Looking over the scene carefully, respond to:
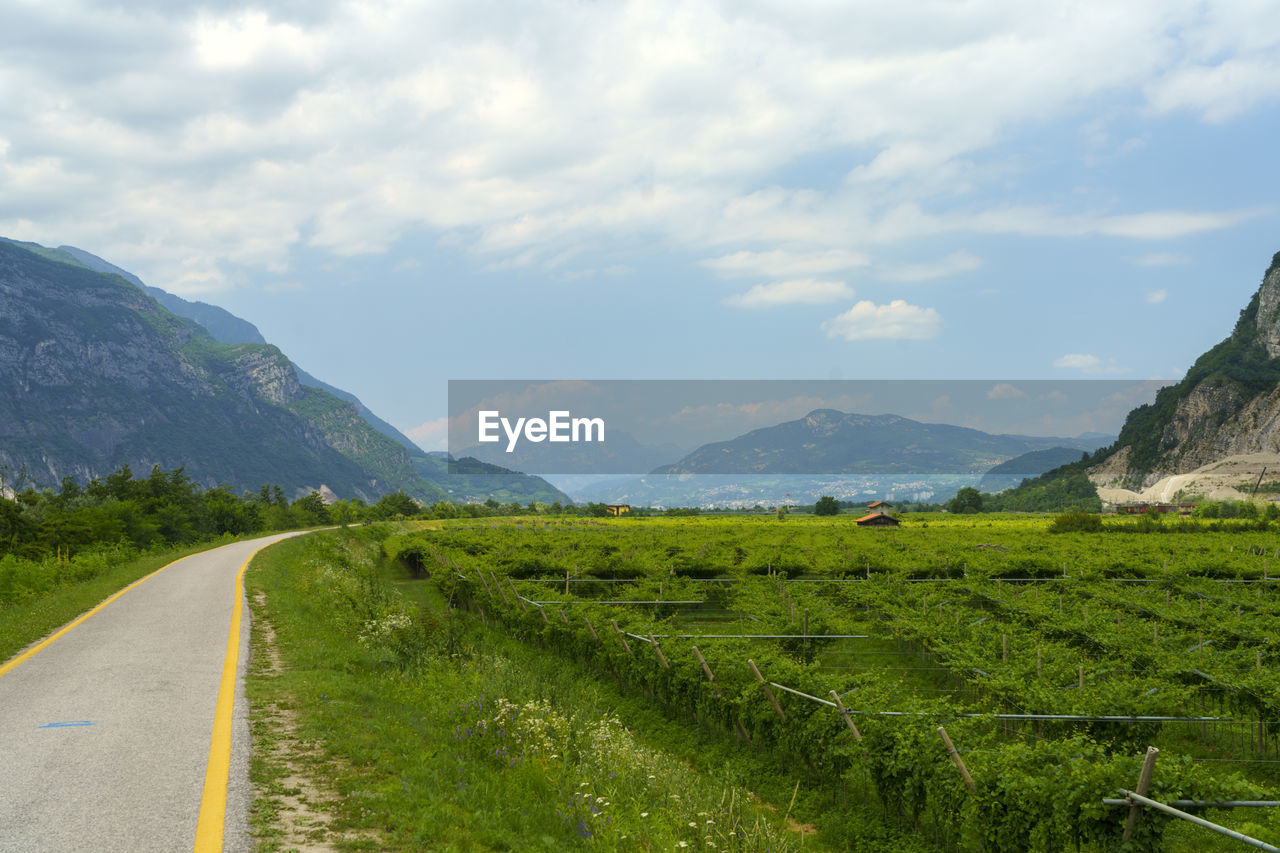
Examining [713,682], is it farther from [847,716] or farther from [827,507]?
[827,507]

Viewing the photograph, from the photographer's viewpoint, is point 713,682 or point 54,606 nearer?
point 713,682

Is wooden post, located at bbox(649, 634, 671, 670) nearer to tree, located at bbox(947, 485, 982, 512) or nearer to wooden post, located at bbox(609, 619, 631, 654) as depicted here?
wooden post, located at bbox(609, 619, 631, 654)

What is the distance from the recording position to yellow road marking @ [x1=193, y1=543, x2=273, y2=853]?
7164mm

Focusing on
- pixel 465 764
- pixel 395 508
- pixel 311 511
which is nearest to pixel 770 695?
pixel 465 764

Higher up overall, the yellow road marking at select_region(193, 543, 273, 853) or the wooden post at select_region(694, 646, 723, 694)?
the yellow road marking at select_region(193, 543, 273, 853)

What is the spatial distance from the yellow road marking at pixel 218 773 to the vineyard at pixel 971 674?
8783mm

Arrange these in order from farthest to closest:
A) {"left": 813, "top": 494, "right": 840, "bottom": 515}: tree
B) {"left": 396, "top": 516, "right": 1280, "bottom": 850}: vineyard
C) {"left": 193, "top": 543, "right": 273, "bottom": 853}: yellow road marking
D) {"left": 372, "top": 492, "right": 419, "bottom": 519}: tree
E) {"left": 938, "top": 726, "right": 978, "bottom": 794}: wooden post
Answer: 1. {"left": 813, "top": 494, "right": 840, "bottom": 515}: tree
2. {"left": 372, "top": 492, "right": 419, "bottom": 519}: tree
3. {"left": 938, "top": 726, "right": 978, "bottom": 794}: wooden post
4. {"left": 396, "top": 516, "right": 1280, "bottom": 850}: vineyard
5. {"left": 193, "top": 543, "right": 273, "bottom": 853}: yellow road marking

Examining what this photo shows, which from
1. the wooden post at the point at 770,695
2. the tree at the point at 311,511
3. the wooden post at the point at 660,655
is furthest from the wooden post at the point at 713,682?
the tree at the point at 311,511

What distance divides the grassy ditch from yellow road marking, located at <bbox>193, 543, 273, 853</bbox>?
0.32 meters

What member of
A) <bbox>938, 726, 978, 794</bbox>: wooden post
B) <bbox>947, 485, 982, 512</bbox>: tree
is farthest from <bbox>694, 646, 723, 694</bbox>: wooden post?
<bbox>947, 485, 982, 512</bbox>: tree

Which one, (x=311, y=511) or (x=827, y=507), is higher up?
(x=311, y=511)

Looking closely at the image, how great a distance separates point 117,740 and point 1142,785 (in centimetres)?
1197

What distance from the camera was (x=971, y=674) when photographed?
20.8 meters

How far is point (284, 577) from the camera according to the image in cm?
3250
